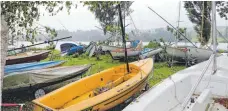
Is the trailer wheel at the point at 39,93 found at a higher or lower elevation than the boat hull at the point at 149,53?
lower

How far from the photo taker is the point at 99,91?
6312mm

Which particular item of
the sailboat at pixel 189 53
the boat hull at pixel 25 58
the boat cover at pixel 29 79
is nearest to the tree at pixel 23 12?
the boat cover at pixel 29 79

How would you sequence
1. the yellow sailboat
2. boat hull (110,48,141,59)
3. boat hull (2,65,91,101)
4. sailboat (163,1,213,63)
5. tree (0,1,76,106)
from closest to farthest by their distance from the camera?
tree (0,1,76,106) < the yellow sailboat < boat hull (2,65,91,101) < sailboat (163,1,213,63) < boat hull (110,48,141,59)

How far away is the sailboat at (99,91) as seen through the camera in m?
4.95

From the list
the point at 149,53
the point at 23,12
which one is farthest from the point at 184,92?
the point at 149,53

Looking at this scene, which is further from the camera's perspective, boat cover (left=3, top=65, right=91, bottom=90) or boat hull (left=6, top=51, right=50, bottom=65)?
boat hull (left=6, top=51, right=50, bottom=65)

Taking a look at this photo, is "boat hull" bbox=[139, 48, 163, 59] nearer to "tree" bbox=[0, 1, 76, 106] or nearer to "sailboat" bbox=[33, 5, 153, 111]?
"sailboat" bbox=[33, 5, 153, 111]

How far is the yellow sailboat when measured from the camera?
16.2ft

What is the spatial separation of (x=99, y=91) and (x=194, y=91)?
2593 millimetres

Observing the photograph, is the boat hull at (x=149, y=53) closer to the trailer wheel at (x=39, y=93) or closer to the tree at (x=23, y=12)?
the trailer wheel at (x=39, y=93)

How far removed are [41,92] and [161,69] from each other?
236 inches

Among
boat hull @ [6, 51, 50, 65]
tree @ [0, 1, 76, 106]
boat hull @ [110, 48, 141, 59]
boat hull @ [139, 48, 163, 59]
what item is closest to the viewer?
tree @ [0, 1, 76, 106]

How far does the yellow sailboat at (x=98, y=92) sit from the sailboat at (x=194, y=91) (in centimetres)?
106

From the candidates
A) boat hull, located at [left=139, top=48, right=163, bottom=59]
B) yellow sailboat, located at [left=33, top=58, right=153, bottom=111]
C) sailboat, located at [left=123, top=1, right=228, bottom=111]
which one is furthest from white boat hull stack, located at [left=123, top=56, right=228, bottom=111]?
boat hull, located at [left=139, top=48, right=163, bottom=59]
